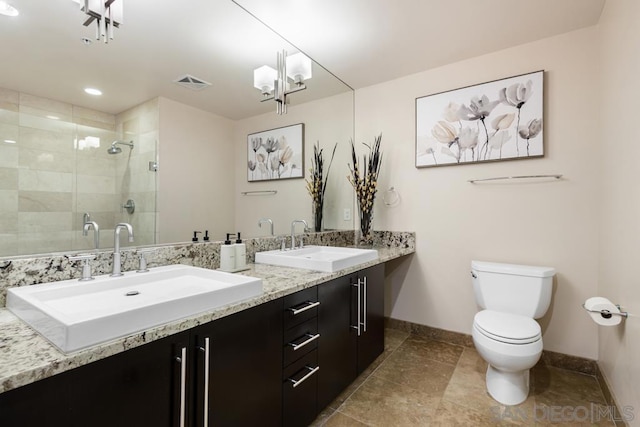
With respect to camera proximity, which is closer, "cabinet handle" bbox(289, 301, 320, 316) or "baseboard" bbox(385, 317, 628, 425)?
"cabinet handle" bbox(289, 301, 320, 316)

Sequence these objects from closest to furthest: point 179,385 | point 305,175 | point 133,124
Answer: point 179,385 → point 133,124 → point 305,175

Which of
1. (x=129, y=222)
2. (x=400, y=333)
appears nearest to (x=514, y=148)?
(x=400, y=333)

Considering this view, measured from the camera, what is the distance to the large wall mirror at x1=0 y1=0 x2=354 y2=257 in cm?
111

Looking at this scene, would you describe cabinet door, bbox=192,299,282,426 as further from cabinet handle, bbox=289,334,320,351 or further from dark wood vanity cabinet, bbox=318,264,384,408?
dark wood vanity cabinet, bbox=318,264,384,408

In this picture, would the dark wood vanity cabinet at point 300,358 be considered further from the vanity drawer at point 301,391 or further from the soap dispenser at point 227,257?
the soap dispenser at point 227,257

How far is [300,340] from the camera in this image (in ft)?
4.68

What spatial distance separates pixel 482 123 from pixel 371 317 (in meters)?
1.63

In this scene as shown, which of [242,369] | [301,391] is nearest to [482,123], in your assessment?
[301,391]

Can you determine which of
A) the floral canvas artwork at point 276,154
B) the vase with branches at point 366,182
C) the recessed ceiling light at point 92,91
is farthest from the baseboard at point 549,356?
the recessed ceiling light at point 92,91

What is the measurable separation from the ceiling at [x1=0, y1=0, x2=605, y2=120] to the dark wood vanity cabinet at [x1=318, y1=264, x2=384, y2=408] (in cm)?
125

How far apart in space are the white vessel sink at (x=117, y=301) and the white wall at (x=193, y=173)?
28 cm

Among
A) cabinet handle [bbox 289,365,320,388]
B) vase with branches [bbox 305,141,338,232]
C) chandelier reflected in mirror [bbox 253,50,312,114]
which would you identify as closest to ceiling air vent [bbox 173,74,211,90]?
chandelier reflected in mirror [bbox 253,50,312,114]

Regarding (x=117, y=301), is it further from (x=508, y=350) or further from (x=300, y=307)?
(x=508, y=350)

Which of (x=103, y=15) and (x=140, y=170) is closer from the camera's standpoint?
(x=103, y=15)
